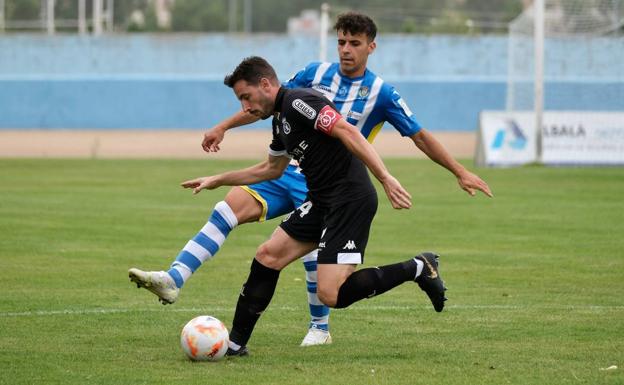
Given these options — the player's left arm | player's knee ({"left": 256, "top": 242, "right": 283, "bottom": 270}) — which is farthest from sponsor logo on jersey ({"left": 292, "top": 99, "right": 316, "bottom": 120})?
the player's left arm

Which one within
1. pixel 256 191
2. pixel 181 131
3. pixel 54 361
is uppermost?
pixel 256 191

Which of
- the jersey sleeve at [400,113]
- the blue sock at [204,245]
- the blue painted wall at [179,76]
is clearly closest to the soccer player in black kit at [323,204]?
the blue sock at [204,245]

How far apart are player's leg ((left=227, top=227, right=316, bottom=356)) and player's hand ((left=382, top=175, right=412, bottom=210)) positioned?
940mm

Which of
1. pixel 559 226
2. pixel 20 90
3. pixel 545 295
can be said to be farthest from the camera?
pixel 20 90

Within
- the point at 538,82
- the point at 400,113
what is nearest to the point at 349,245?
the point at 400,113

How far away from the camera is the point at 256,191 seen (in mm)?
8641

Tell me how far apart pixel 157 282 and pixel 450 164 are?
2.25 m

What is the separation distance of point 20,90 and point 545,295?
125 feet

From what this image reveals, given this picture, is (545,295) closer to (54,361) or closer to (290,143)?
(290,143)

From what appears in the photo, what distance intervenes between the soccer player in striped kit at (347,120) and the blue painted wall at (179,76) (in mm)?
37553

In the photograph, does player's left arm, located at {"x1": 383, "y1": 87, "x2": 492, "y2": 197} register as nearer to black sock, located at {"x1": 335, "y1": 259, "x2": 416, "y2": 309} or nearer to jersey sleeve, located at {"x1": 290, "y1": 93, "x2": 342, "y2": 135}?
black sock, located at {"x1": 335, "y1": 259, "x2": 416, "y2": 309}

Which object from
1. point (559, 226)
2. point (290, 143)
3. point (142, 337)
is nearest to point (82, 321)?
point (142, 337)

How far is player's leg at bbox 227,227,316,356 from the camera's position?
25.7 ft

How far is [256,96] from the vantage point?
746 cm
